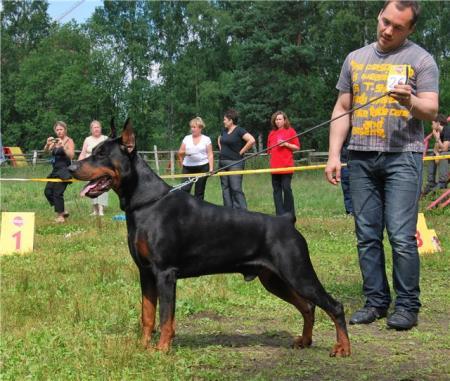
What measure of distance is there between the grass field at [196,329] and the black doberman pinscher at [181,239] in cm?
27

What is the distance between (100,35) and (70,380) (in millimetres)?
58062

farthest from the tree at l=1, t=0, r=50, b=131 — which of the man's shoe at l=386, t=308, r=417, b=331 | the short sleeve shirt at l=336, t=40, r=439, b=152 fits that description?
the man's shoe at l=386, t=308, r=417, b=331

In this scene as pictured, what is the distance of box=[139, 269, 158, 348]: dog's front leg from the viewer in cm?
417

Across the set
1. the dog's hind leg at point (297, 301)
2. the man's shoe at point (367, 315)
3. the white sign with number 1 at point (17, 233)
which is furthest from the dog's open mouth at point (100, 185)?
the white sign with number 1 at point (17, 233)

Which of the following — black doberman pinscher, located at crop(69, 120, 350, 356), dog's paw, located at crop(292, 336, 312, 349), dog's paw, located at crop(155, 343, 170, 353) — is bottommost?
dog's paw, located at crop(292, 336, 312, 349)

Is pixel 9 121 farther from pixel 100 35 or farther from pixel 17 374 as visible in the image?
pixel 17 374

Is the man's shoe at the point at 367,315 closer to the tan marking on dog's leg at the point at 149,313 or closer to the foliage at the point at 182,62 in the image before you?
the tan marking on dog's leg at the point at 149,313

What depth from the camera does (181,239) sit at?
410cm

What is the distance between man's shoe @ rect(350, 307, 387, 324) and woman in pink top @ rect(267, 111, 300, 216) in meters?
6.02

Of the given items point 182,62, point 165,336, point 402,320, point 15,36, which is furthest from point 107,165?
point 15,36

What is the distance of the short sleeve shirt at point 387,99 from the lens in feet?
15.3

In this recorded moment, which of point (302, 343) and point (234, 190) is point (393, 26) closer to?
point (302, 343)

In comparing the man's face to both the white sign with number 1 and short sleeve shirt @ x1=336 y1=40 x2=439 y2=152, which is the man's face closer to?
short sleeve shirt @ x1=336 y1=40 x2=439 y2=152

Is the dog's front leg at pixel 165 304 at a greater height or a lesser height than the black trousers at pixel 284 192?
lesser
